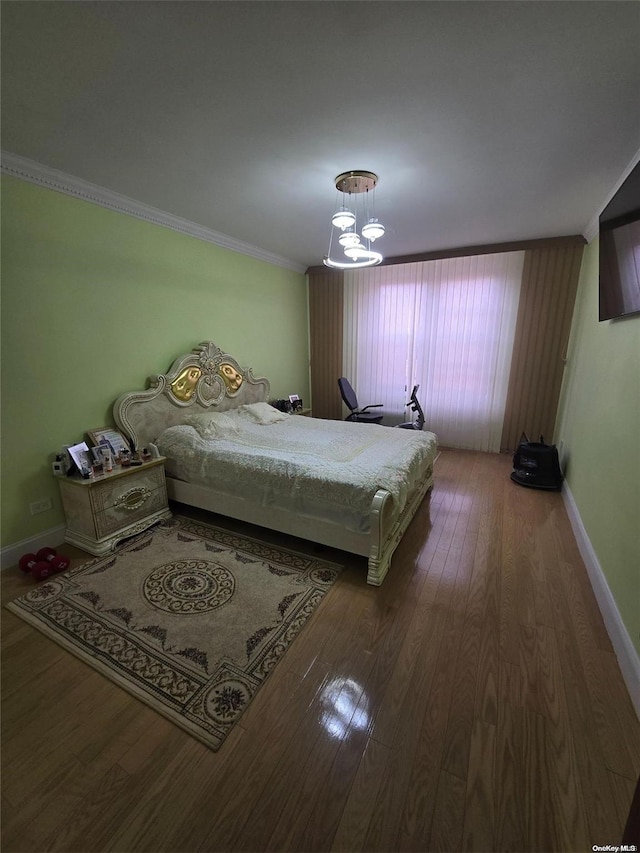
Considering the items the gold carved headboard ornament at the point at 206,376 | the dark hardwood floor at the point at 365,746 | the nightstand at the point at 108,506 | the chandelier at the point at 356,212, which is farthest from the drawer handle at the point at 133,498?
the chandelier at the point at 356,212

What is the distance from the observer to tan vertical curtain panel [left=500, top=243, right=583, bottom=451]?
3.89 meters

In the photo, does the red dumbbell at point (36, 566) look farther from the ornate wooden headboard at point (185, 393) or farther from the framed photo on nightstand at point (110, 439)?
the ornate wooden headboard at point (185, 393)

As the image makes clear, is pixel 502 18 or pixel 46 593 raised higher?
pixel 502 18

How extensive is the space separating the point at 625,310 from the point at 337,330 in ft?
11.9

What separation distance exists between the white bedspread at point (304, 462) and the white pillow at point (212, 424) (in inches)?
0.4

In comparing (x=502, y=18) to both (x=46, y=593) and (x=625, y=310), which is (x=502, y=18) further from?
(x=46, y=593)

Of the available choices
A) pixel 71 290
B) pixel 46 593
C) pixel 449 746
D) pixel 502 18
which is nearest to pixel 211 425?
pixel 71 290

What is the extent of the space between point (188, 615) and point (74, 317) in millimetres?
2286

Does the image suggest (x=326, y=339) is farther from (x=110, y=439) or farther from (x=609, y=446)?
(x=609, y=446)

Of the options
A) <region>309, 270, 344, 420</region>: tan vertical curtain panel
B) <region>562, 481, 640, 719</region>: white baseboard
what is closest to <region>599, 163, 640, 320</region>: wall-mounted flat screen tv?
<region>562, 481, 640, 719</region>: white baseboard

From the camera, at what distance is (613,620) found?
5.80 ft

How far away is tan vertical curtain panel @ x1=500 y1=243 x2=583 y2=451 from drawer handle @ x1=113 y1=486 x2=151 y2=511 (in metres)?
4.31

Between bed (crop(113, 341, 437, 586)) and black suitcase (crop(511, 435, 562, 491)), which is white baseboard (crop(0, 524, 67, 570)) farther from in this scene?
black suitcase (crop(511, 435, 562, 491))

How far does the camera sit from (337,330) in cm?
525
